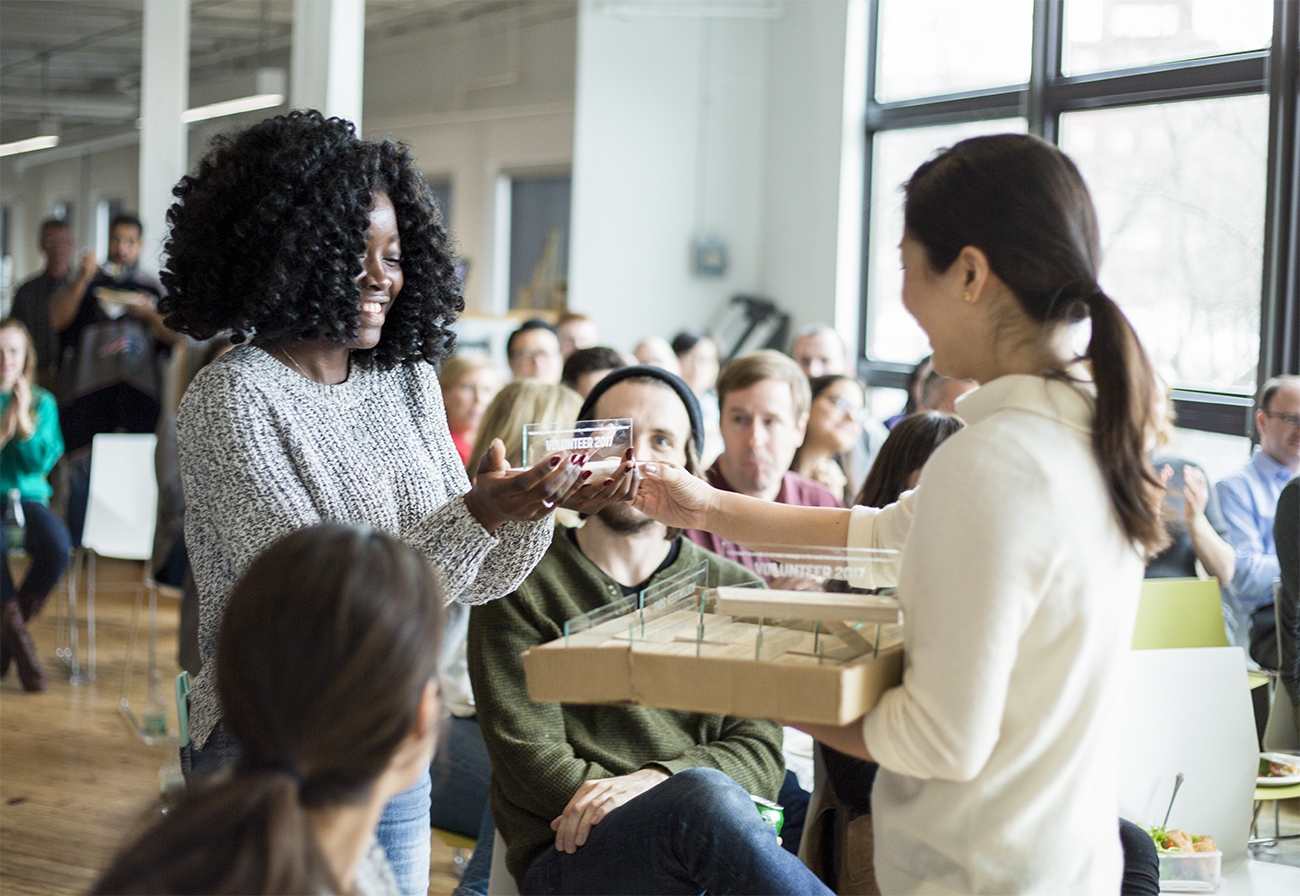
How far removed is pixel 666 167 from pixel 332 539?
6.84 meters

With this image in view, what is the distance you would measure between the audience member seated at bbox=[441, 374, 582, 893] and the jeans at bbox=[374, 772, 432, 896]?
1.81 ft

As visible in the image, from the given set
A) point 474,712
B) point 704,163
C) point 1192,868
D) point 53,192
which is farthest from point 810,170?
point 53,192

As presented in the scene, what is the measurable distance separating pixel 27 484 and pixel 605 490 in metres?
4.55

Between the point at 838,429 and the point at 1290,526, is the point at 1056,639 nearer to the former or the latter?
the point at 1290,526

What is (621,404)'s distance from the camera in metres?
2.31

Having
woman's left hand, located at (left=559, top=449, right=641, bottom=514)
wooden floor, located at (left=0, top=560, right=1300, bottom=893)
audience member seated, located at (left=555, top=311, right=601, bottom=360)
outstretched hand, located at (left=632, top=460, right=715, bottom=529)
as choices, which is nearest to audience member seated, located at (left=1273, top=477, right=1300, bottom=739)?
wooden floor, located at (left=0, top=560, right=1300, bottom=893)

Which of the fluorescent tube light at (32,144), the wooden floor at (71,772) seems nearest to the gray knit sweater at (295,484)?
the wooden floor at (71,772)

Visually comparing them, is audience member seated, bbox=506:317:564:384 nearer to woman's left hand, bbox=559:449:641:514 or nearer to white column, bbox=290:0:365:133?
white column, bbox=290:0:365:133

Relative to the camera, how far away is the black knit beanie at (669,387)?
2297 millimetres

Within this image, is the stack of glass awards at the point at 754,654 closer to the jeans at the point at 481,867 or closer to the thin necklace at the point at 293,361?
the thin necklace at the point at 293,361

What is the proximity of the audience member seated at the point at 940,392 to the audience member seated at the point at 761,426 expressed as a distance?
99cm

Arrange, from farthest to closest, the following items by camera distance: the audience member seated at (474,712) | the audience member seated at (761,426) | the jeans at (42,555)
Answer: the jeans at (42,555)
the audience member seated at (761,426)
the audience member seated at (474,712)

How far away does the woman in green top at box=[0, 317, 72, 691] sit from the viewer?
484cm

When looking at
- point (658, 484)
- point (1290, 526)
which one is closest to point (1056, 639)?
point (658, 484)
